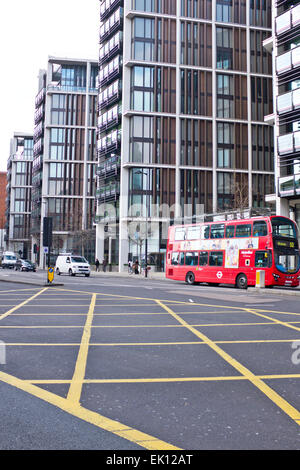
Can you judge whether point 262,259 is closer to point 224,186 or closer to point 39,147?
point 224,186

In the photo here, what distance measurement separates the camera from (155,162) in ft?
178

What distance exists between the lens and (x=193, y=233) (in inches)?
1126

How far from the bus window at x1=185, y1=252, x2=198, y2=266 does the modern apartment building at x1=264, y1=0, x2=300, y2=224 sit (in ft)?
33.3

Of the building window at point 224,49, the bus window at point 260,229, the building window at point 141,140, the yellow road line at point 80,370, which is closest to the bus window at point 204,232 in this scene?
the bus window at point 260,229

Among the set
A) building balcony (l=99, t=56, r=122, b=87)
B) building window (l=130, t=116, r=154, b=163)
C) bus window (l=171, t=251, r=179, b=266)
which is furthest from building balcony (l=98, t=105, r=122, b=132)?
bus window (l=171, t=251, r=179, b=266)

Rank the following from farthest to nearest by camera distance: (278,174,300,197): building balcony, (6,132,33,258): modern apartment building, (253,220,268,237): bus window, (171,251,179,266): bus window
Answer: (6,132,33,258): modern apartment building, (278,174,300,197): building balcony, (171,251,179,266): bus window, (253,220,268,237): bus window

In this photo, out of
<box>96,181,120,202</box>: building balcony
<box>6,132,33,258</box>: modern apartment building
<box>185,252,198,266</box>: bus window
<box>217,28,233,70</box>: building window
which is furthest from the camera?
<box>6,132,33,258</box>: modern apartment building

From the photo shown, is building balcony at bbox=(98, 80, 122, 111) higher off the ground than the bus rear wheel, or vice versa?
building balcony at bbox=(98, 80, 122, 111)

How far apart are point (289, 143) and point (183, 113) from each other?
24.1m

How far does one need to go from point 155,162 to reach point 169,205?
546cm

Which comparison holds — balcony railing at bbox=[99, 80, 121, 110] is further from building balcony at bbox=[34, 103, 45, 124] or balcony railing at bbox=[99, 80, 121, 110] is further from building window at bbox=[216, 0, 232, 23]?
building balcony at bbox=[34, 103, 45, 124]

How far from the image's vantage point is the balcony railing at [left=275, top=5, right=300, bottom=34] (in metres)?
34.0

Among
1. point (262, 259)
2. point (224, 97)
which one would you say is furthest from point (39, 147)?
point (262, 259)
